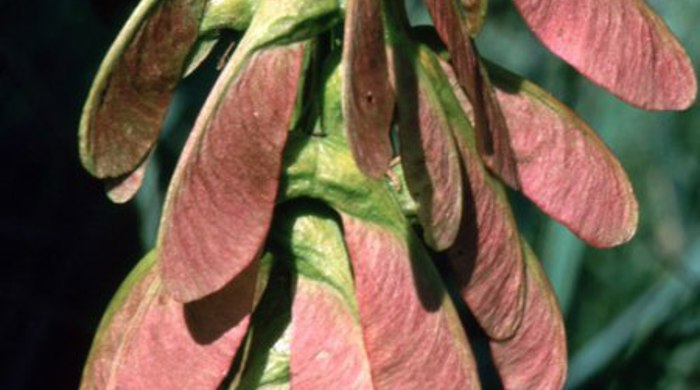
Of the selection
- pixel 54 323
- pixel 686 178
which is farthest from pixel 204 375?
pixel 686 178

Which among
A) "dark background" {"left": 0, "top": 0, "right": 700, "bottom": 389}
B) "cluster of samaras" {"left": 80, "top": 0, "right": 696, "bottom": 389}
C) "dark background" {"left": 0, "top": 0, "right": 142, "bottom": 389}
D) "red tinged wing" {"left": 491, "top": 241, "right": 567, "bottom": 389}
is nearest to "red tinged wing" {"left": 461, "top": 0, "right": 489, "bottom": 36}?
"cluster of samaras" {"left": 80, "top": 0, "right": 696, "bottom": 389}

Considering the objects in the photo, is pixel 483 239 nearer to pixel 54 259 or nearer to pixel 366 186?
pixel 366 186

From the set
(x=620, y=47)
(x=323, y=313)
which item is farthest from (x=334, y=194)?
(x=620, y=47)

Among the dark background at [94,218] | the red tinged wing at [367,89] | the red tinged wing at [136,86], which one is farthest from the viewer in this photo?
the dark background at [94,218]

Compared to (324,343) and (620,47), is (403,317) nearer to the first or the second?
(324,343)

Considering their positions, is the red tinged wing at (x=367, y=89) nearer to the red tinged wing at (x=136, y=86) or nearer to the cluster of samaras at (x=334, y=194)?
the cluster of samaras at (x=334, y=194)

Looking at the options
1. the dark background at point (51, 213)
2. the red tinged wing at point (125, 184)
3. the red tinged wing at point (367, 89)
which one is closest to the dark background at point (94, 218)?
the dark background at point (51, 213)
